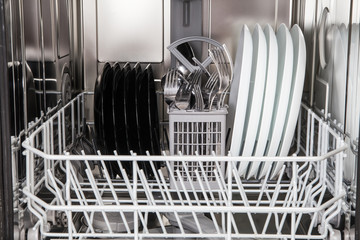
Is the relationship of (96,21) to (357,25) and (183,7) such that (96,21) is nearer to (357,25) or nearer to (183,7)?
(183,7)

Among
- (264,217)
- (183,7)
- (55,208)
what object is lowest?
(264,217)

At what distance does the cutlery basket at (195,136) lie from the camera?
1.03 m

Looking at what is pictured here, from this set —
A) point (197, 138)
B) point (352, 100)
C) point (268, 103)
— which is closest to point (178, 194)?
point (197, 138)

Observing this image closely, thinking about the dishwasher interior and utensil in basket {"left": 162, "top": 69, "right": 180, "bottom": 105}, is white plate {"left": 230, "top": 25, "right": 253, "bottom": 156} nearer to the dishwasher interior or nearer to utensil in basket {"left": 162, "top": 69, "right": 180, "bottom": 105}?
the dishwasher interior

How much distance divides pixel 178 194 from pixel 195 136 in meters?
0.13

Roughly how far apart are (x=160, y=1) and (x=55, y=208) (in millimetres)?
655

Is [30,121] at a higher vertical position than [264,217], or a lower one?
higher

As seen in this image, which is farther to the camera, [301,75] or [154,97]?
[154,97]

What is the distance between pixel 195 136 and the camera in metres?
1.07

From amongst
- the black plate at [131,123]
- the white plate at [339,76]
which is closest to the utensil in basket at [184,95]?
the black plate at [131,123]

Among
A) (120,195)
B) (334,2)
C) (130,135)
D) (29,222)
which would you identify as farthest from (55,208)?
(334,2)

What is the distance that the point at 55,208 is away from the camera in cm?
78

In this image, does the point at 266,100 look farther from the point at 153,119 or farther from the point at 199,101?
the point at 153,119

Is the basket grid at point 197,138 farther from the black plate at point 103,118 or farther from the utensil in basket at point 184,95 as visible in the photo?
the black plate at point 103,118
